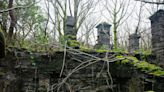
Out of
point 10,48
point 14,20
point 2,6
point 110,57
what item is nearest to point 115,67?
point 110,57

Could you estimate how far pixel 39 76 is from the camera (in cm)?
607

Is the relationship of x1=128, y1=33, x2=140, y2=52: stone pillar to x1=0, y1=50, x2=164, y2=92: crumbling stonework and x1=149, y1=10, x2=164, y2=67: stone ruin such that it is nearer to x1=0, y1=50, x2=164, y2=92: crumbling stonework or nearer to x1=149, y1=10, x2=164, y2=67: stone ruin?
x1=149, y1=10, x2=164, y2=67: stone ruin

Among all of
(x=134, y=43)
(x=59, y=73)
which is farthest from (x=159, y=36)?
(x=59, y=73)

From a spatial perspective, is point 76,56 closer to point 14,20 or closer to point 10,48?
point 10,48

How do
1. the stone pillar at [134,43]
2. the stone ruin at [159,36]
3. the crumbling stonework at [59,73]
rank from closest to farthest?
the crumbling stonework at [59,73] → the stone ruin at [159,36] → the stone pillar at [134,43]

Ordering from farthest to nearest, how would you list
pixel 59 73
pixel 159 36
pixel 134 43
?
pixel 134 43
pixel 159 36
pixel 59 73

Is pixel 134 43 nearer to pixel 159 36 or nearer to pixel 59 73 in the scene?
pixel 159 36

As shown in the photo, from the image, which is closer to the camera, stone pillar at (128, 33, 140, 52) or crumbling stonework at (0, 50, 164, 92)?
crumbling stonework at (0, 50, 164, 92)

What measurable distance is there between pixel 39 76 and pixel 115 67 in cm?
232

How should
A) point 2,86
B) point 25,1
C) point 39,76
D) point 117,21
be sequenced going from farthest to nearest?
point 117,21 → point 25,1 → point 39,76 → point 2,86

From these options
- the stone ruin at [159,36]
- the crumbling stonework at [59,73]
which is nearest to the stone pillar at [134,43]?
the stone ruin at [159,36]

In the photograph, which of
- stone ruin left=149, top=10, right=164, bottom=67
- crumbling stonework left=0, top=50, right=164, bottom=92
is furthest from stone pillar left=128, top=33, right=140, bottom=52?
crumbling stonework left=0, top=50, right=164, bottom=92

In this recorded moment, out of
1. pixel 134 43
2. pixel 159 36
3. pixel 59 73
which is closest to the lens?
pixel 59 73

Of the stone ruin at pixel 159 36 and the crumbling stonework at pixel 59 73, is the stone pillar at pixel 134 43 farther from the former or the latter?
the crumbling stonework at pixel 59 73
